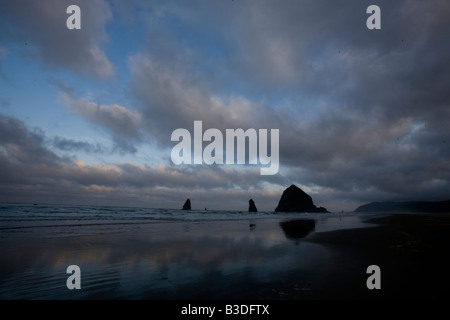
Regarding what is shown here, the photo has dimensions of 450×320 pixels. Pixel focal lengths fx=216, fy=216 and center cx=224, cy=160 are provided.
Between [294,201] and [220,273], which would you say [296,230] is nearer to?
[220,273]

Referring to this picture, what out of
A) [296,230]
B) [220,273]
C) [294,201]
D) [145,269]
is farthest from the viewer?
[294,201]

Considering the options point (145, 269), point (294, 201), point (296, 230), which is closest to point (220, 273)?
point (145, 269)

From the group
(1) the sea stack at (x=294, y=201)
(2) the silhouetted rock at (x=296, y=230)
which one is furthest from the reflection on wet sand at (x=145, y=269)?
(1) the sea stack at (x=294, y=201)

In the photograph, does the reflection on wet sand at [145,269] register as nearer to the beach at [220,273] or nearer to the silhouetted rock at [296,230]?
the beach at [220,273]

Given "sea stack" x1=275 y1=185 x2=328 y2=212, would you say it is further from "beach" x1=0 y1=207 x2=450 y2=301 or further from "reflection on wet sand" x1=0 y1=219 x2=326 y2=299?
"reflection on wet sand" x1=0 y1=219 x2=326 y2=299

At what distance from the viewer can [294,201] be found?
6447 inches

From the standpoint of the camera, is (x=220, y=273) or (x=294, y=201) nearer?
(x=220, y=273)

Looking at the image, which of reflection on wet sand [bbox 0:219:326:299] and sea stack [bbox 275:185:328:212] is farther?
sea stack [bbox 275:185:328:212]

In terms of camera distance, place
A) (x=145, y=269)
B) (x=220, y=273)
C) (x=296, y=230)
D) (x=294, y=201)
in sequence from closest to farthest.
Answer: (x=220, y=273)
(x=145, y=269)
(x=296, y=230)
(x=294, y=201)

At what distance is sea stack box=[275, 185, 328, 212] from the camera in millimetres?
162500

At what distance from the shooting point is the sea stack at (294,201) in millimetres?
162500

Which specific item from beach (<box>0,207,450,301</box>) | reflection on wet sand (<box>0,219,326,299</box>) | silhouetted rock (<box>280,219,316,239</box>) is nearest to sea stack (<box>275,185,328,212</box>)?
silhouetted rock (<box>280,219,316,239</box>)

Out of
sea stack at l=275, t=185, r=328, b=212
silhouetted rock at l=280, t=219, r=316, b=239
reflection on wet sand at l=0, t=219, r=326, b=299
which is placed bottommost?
sea stack at l=275, t=185, r=328, b=212
